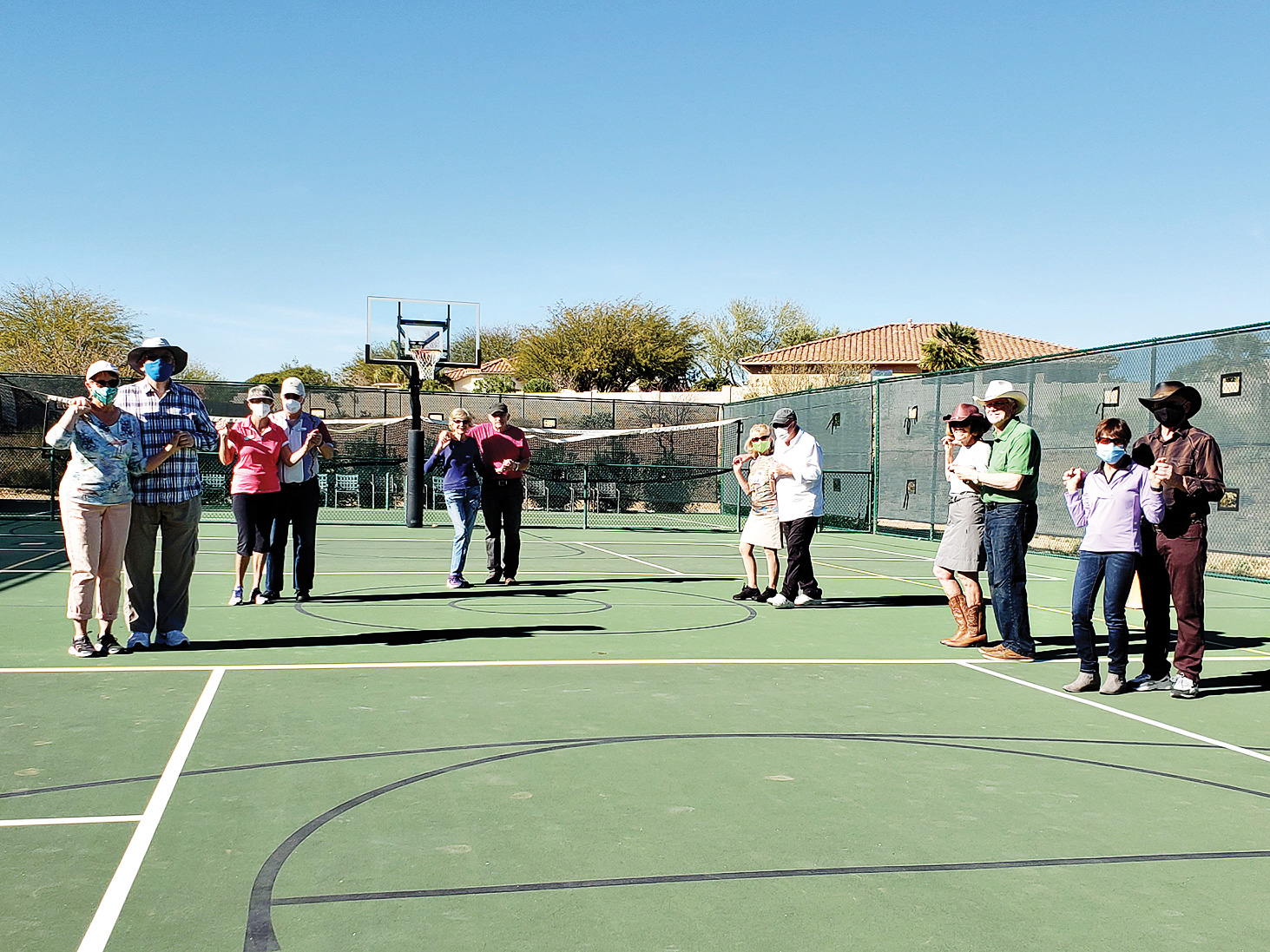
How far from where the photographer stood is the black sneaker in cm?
762

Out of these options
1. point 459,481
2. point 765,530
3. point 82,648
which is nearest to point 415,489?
point 459,481

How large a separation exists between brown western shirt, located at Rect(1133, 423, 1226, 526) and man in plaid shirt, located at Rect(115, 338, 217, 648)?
6.11 metres

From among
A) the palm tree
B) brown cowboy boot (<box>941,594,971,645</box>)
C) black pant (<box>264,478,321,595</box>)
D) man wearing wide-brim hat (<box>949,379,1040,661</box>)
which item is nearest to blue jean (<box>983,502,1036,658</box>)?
man wearing wide-brim hat (<box>949,379,1040,661</box>)

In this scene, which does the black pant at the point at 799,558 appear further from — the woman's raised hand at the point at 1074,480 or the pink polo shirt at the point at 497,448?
the woman's raised hand at the point at 1074,480

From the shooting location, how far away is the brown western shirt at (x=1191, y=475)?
687 centimetres

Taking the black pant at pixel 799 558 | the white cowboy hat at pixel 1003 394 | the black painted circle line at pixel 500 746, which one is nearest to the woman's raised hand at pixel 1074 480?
the white cowboy hat at pixel 1003 394

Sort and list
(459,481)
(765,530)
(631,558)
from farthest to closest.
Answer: (631,558) < (459,481) < (765,530)

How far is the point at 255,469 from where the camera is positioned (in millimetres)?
10172

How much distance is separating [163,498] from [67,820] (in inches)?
158

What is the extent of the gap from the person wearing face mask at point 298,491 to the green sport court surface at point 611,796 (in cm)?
185

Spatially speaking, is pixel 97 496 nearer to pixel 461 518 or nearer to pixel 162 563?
pixel 162 563

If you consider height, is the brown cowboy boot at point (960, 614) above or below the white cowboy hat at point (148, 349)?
below

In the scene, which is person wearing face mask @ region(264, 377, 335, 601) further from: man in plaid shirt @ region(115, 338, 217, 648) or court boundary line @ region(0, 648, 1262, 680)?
court boundary line @ region(0, 648, 1262, 680)

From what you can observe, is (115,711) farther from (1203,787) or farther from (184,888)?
(1203,787)
